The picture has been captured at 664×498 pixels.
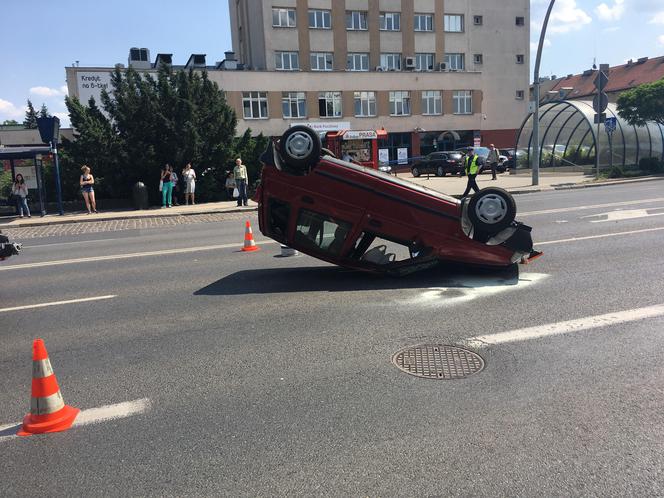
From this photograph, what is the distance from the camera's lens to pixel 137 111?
22359 millimetres

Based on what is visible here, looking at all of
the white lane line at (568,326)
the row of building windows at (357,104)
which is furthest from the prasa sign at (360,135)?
the white lane line at (568,326)

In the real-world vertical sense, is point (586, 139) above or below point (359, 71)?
below

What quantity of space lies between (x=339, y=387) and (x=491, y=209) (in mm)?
3989

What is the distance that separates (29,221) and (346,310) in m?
16.3

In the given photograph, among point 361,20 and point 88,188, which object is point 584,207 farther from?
point 361,20

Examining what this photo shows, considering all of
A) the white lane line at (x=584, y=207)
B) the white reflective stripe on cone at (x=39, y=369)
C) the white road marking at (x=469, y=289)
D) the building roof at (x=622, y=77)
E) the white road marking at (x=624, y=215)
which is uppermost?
the building roof at (x=622, y=77)

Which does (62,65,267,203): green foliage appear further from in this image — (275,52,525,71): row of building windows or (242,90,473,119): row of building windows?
(275,52,525,71): row of building windows

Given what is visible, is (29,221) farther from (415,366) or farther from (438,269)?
(415,366)

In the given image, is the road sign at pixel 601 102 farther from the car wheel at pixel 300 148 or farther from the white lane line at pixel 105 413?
the white lane line at pixel 105 413

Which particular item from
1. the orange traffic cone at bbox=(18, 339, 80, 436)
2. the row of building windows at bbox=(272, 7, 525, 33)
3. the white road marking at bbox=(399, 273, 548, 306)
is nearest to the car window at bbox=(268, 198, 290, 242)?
the white road marking at bbox=(399, 273, 548, 306)

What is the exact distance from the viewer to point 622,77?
8419 centimetres

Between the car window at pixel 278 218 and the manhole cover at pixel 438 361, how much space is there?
311 cm

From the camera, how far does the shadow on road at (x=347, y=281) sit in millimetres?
7362

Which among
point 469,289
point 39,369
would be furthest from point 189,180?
point 39,369
